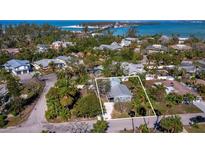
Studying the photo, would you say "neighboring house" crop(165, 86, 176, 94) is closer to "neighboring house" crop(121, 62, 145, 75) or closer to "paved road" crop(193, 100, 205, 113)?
"paved road" crop(193, 100, 205, 113)

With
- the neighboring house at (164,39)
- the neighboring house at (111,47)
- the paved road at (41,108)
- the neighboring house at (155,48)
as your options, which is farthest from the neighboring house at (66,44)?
the neighboring house at (164,39)

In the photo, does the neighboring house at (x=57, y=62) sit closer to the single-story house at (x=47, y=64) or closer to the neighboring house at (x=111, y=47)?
the single-story house at (x=47, y=64)

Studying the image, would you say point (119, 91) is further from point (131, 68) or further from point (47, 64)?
point (47, 64)

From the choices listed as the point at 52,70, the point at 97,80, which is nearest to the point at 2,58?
the point at 52,70

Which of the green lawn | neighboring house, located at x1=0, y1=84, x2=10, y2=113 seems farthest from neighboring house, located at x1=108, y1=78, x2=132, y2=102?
neighboring house, located at x1=0, y1=84, x2=10, y2=113

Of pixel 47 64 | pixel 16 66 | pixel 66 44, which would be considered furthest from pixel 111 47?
pixel 16 66
